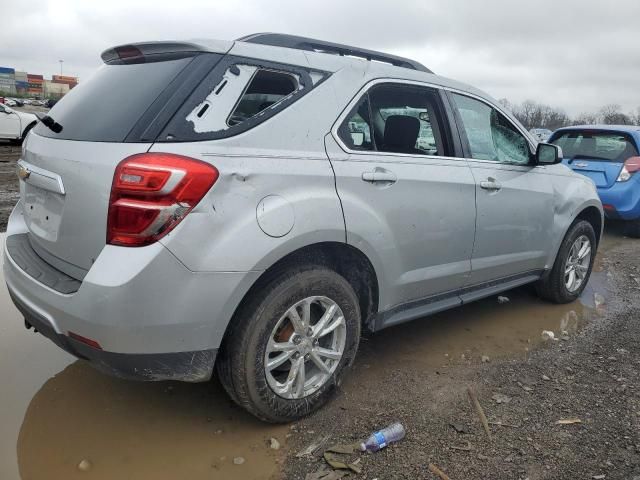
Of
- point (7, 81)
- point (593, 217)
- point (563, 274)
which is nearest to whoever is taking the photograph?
point (563, 274)

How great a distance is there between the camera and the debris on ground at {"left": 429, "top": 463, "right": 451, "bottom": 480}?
2354 mm

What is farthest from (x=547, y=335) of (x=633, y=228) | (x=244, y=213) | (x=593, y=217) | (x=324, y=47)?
(x=633, y=228)

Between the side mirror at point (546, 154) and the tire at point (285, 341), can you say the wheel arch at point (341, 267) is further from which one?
the side mirror at point (546, 154)

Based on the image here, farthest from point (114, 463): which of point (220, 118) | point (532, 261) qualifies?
point (532, 261)

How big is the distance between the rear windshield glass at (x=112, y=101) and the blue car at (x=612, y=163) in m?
6.76

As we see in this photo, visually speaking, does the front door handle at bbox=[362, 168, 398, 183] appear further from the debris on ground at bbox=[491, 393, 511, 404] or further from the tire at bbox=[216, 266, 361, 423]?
the debris on ground at bbox=[491, 393, 511, 404]

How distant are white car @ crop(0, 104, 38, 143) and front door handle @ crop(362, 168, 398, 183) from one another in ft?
52.7

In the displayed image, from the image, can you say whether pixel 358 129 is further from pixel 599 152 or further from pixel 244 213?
pixel 599 152

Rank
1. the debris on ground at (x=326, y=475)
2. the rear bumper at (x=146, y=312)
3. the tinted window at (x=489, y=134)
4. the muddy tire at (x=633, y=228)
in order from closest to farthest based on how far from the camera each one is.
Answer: the rear bumper at (x=146, y=312) → the debris on ground at (x=326, y=475) → the tinted window at (x=489, y=134) → the muddy tire at (x=633, y=228)

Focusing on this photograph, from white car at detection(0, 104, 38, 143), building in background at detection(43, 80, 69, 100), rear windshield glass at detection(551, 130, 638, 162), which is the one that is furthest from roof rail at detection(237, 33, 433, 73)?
building in background at detection(43, 80, 69, 100)

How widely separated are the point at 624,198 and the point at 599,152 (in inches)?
31.4

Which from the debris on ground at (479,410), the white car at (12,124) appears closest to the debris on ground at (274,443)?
the debris on ground at (479,410)

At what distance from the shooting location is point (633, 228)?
25.9ft

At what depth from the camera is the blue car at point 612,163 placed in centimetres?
732
